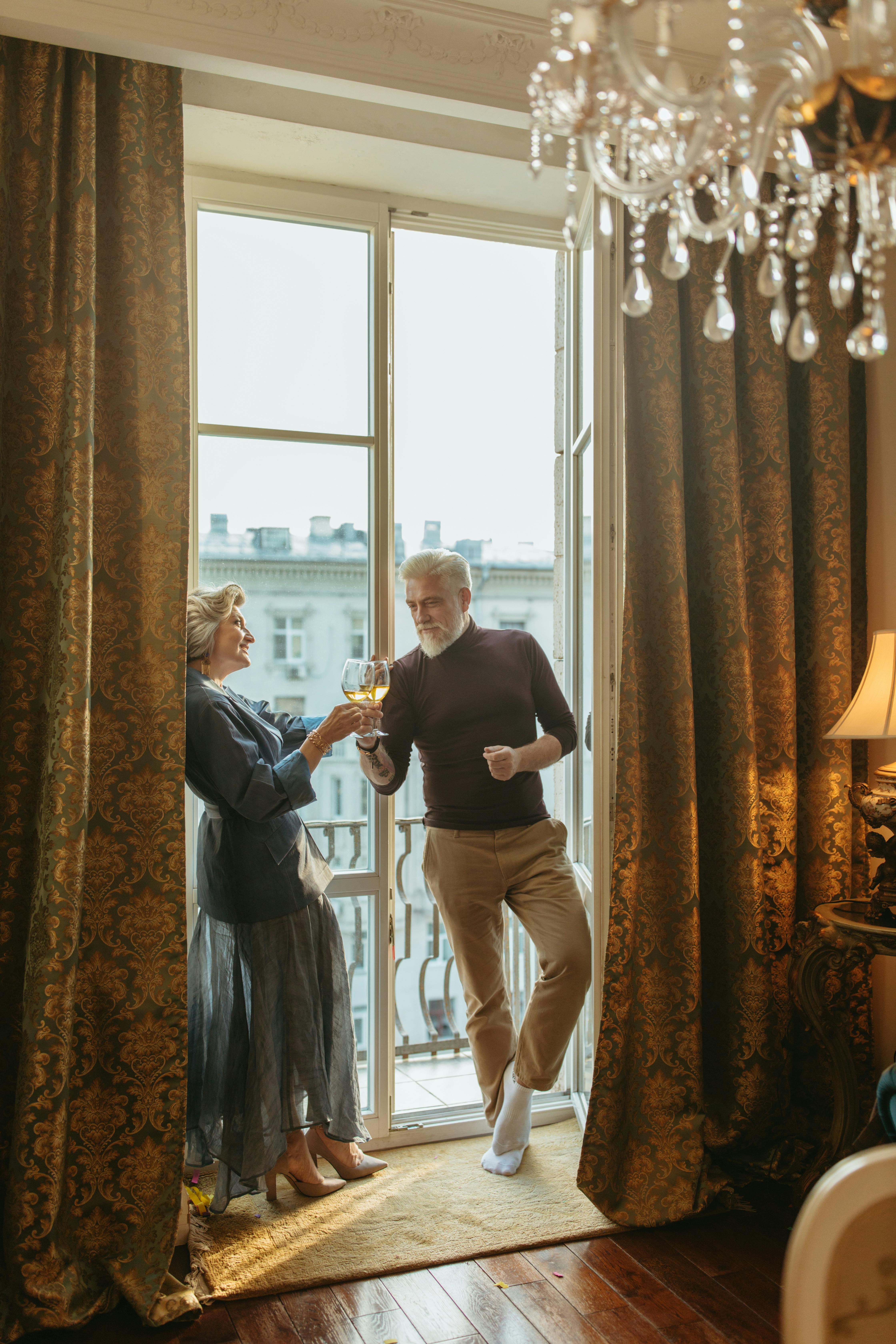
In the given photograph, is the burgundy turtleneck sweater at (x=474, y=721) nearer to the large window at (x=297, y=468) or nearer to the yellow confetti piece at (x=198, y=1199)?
the large window at (x=297, y=468)

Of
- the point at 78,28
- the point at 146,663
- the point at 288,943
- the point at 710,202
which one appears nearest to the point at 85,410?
the point at 146,663

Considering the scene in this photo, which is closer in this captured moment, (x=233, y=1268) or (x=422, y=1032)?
(x=233, y=1268)

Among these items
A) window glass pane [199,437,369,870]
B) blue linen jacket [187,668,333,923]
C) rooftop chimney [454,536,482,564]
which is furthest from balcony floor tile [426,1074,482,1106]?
rooftop chimney [454,536,482,564]

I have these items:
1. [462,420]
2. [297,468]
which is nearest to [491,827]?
[297,468]

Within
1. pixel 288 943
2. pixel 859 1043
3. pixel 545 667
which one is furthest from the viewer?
pixel 545 667

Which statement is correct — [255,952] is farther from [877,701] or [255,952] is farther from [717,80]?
[717,80]

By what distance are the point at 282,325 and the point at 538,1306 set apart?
103 inches

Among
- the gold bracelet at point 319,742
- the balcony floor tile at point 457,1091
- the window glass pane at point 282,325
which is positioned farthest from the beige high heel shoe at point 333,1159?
the window glass pane at point 282,325

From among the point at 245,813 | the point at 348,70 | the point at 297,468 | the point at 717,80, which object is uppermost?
the point at 348,70

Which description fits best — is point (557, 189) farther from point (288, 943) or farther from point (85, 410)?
point (288, 943)

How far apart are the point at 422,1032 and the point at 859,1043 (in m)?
1.42

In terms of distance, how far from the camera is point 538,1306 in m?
2.10

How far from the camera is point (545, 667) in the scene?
2947mm

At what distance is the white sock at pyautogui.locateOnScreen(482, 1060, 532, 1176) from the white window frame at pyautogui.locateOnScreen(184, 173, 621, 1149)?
0.25 metres
